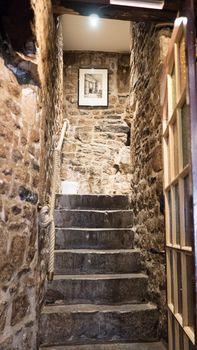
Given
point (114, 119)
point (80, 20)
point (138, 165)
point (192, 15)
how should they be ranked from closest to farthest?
point (192, 15), point (138, 165), point (80, 20), point (114, 119)

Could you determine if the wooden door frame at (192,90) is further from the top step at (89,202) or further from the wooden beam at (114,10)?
the top step at (89,202)

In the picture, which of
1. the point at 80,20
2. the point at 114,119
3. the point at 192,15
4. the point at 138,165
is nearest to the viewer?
the point at 192,15

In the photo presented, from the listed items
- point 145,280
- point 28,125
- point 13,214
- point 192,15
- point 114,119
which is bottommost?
point 145,280

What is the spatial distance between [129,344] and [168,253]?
0.74 m

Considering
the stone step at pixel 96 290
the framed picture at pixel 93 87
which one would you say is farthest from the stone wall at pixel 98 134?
the stone step at pixel 96 290

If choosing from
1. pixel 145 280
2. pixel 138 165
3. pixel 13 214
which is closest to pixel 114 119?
pixel 138 165

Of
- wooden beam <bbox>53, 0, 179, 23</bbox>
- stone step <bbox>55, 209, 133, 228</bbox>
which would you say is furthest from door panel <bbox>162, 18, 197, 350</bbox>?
stone step <bbox>55, 209, 133, 228</bbox>

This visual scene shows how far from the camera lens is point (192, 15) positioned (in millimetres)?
1365

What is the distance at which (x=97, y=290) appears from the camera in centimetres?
238

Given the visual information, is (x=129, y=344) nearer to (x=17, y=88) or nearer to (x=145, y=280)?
(x=145, y=280)

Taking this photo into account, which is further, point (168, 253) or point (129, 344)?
point (129, 344)

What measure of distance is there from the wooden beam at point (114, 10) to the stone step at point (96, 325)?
7.03 ft

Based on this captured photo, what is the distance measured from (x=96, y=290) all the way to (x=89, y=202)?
42.9 inches

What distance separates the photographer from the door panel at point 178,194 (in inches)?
57.6
